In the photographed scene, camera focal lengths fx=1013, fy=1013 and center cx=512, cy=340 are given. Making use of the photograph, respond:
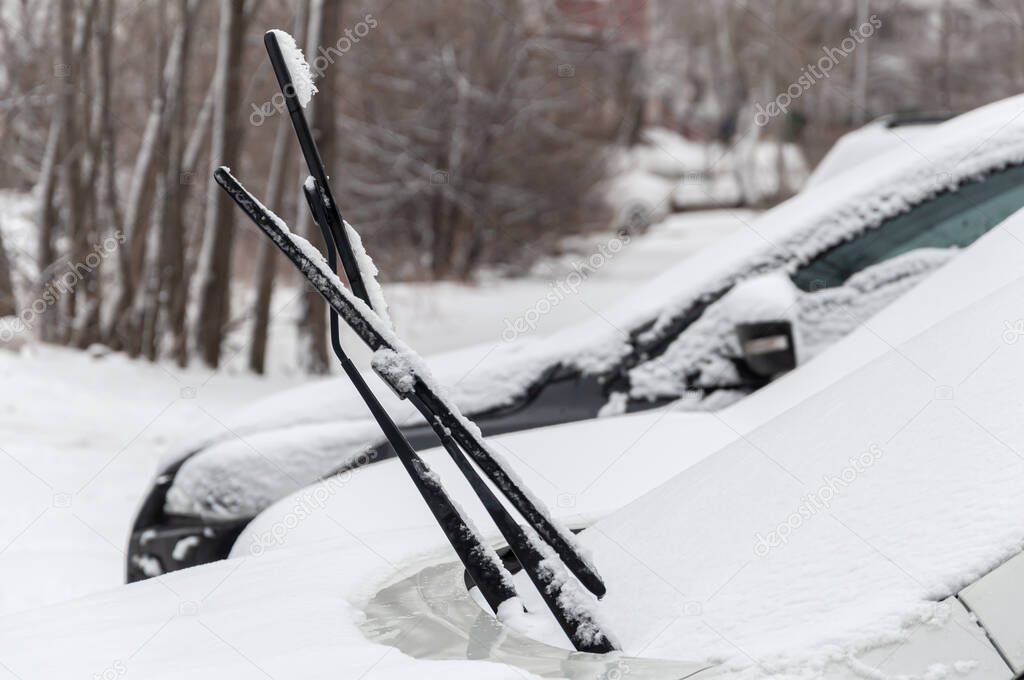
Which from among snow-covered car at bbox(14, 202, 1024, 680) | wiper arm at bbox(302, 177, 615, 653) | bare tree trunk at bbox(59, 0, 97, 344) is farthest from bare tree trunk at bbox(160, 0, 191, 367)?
wiper arm at bbox(302, 177, 615, 653)

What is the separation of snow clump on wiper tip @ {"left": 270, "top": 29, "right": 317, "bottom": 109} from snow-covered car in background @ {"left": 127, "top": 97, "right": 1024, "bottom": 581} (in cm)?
168

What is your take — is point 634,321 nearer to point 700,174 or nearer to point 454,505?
point 454,505

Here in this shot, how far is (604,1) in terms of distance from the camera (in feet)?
83.5

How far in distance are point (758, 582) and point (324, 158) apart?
8.53 meters

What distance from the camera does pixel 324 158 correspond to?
30.7 ft

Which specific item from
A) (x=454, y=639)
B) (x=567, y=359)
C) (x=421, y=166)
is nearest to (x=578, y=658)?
(x=454, y=639)

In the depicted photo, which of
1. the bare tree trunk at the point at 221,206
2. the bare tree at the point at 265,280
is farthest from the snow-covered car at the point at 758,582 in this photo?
the bare tree at the point at 265,280

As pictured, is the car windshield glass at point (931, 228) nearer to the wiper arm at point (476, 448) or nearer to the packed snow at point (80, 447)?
the wiper arm at point (476, 448)

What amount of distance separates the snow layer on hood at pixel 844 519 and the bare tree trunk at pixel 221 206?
861 centimetres

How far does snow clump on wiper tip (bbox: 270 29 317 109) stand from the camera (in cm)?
141

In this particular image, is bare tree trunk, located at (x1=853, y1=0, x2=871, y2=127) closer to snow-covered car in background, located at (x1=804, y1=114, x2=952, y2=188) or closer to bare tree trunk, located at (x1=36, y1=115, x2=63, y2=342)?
bare tree trunk, located at (x1=36, y1=115, x2=63, y2=342)

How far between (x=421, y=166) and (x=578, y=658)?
18953mm

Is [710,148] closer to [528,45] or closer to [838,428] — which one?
[528,45]

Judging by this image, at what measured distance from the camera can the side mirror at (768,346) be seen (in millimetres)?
2684
